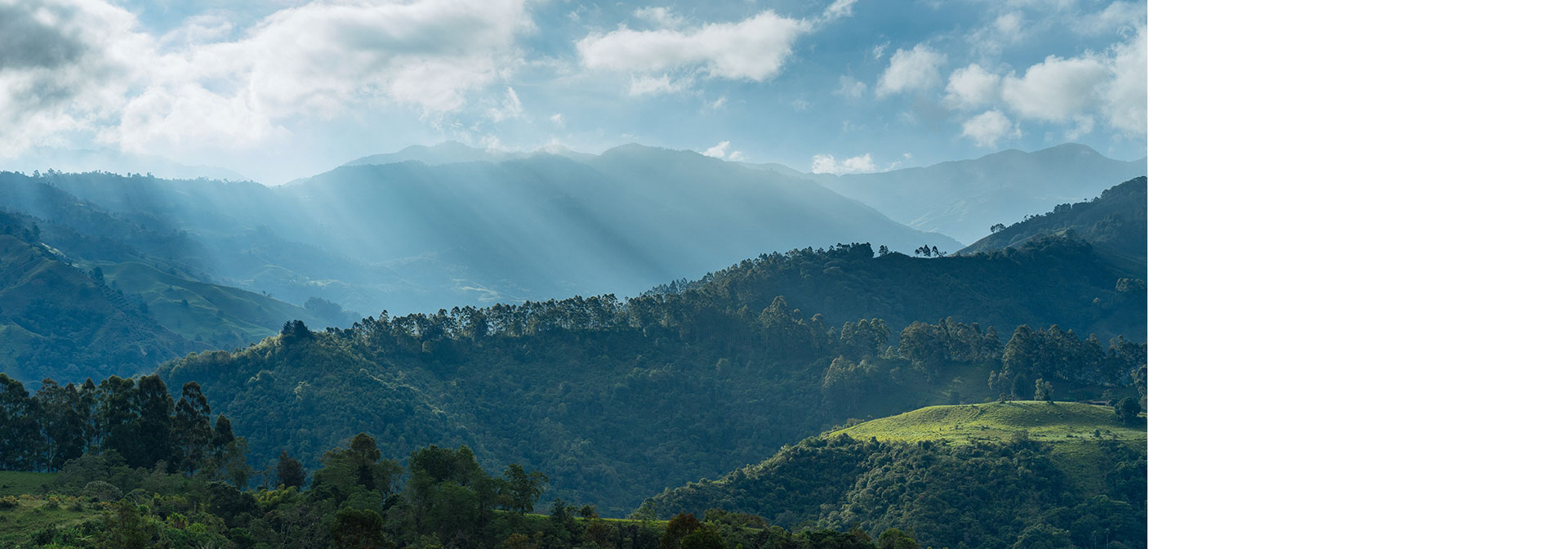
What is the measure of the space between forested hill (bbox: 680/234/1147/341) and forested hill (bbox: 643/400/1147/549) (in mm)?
24254

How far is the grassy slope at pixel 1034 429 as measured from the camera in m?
27.3

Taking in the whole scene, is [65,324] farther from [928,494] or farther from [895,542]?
[895,542]

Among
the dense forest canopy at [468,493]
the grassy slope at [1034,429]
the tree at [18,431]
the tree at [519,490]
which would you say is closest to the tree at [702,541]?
the dense forest canopy at [468,493]

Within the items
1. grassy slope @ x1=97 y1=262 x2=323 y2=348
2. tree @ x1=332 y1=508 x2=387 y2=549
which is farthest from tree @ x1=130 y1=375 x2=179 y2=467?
grassy slope @ x1=97 y1=262 x2=323 y2=348

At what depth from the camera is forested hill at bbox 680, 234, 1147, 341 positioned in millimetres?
57656

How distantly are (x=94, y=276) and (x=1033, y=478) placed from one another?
283 feet

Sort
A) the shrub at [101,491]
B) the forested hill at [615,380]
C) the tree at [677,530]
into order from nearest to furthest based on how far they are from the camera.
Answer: the tree at [677,530] < the shrub at [101,491] < the forested hill at [615,380]

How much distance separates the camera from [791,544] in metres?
13.2

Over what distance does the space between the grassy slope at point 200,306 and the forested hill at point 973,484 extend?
6525 cm

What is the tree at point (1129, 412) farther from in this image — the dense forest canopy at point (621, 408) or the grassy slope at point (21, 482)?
the grassy slope at point (21, 482)
